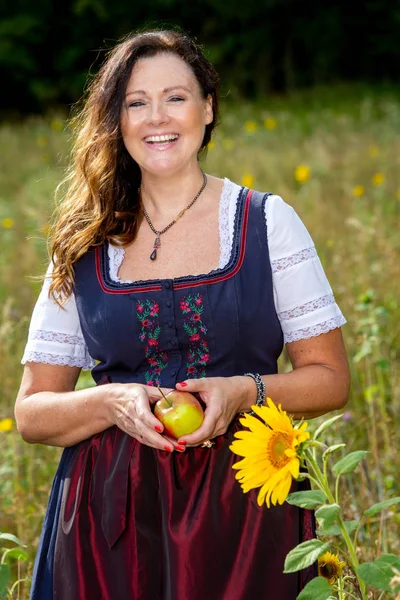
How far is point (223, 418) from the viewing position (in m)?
1.56

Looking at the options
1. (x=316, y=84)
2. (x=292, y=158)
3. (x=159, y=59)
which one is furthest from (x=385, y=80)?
(x=159, y=59)

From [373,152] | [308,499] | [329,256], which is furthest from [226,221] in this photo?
[373,152]

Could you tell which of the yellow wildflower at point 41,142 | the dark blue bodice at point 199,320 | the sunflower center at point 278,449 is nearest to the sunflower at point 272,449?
the sunflower center at point 278,449

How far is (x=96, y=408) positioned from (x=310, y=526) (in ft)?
1.44

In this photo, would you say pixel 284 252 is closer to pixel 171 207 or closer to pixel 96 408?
pixel 171 207

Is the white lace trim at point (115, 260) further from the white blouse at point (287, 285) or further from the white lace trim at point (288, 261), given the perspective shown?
the white lace trim at point (288, 261)

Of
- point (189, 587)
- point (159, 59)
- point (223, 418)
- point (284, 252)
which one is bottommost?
point (189, 587)

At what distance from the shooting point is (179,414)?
4.94 ft

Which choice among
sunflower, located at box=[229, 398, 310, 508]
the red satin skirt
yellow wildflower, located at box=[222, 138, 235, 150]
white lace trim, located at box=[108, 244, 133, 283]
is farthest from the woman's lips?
yellow wildflower, located at box=[222, 138, 235, 150]

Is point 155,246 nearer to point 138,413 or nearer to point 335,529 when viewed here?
point 138,413

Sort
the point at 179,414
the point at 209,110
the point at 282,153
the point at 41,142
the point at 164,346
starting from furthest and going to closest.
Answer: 1. the point at 41,142
2. the point at 282,153
3. the point at 209,110
4. the point at 164,346
5. the point at 179,414

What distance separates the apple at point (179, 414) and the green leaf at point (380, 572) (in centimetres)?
36

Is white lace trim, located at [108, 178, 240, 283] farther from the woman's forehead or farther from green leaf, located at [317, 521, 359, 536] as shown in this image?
green leaf, located at [317, 521, 359, 536]

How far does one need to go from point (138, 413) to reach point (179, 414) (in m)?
0.08
